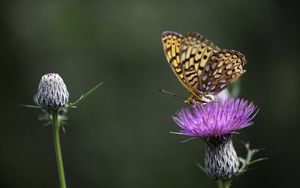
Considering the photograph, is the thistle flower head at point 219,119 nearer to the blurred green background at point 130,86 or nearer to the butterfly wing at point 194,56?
the butterfly wing at point 194,56

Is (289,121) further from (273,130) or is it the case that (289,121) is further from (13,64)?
(13,64)

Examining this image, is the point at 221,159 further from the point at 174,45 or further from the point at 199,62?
the point at 174,45

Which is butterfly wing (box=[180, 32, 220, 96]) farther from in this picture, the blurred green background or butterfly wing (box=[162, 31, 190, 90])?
the blurred green background

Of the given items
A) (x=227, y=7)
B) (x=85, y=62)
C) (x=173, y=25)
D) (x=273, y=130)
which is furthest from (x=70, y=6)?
(x=273, y=130)

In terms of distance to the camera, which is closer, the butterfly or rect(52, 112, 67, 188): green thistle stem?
rect(52, 112, 67, 188): green thistle stem

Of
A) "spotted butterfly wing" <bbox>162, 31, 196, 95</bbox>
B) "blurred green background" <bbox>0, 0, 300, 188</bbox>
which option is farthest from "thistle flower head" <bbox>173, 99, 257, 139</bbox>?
"blurred green background" <bbox>0, 0, 300, 188</bbox>

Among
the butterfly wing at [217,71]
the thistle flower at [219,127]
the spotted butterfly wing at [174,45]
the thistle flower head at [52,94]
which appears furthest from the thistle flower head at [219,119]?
the thistle flower head at [52,94]
